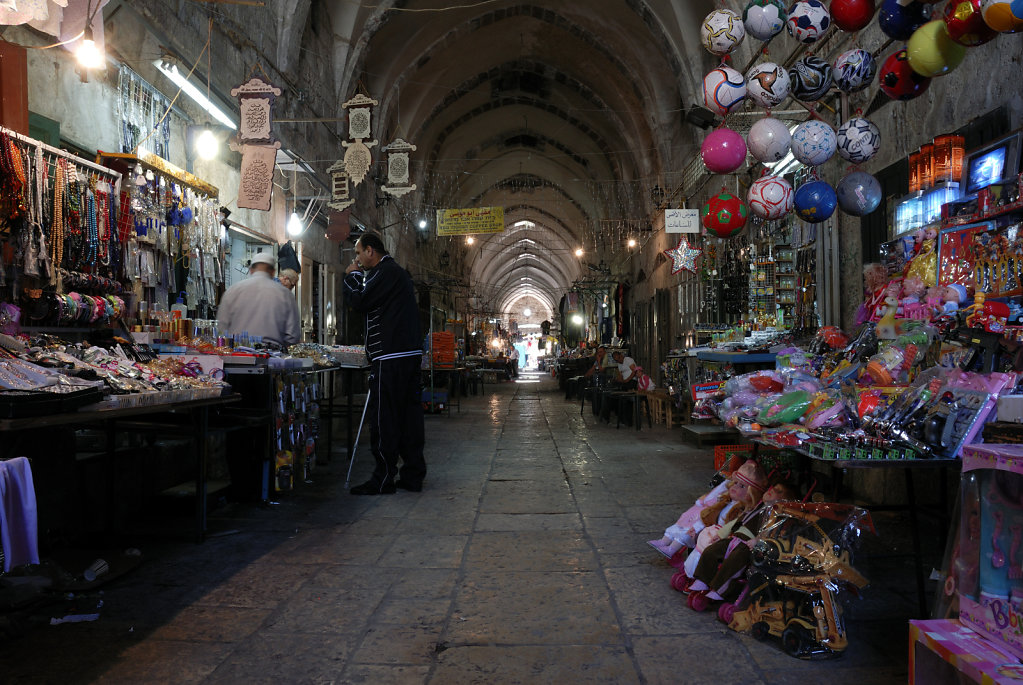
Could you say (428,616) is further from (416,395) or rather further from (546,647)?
(416,395)

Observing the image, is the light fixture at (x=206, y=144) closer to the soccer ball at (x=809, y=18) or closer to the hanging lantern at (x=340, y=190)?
the hanging lantern at (x=340, y=190)

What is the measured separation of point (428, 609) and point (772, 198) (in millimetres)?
4023

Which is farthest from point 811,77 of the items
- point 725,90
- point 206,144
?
point 206,144

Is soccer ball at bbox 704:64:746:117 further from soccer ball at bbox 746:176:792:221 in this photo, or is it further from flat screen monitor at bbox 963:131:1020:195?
flat screen monitor at bbox 963:131:1020:195

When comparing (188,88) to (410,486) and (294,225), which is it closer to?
(410,486)

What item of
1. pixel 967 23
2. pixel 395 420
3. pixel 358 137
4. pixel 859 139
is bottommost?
pixel 395 420

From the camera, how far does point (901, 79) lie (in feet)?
13.5

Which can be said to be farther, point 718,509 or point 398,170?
point 398,170

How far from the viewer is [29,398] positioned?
2488mm

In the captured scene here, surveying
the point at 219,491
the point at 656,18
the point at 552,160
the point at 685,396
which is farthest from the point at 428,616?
the point at 552,160

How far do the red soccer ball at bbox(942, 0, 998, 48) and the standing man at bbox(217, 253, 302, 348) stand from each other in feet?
14.7

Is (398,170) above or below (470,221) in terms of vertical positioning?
above

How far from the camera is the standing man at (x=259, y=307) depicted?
5703 millimetres

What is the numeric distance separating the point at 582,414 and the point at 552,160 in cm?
1532
